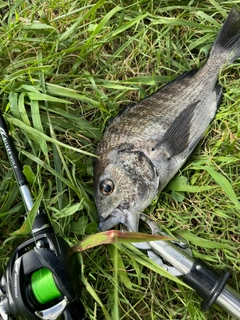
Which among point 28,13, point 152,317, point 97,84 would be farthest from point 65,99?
point 152,317

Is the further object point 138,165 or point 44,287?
point 138,165

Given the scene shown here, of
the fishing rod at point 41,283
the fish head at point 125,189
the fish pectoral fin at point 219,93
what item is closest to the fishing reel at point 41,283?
the fishing rod at point 41,283

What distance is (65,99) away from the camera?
3137 millimetres

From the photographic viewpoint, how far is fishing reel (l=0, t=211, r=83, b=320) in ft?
8.07

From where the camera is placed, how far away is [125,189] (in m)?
2.76

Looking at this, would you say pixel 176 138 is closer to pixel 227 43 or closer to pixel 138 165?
pixel 138 165

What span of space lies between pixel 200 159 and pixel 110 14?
1236 millimetres

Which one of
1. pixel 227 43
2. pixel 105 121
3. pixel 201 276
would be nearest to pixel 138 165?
pixel 105 121

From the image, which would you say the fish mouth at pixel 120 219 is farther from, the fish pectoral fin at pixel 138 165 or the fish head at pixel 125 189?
the fish pectoral fin at pixel 138 165

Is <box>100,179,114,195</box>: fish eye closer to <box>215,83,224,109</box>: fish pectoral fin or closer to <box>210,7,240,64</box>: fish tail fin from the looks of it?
<box>215,83,224,109</box>: fish pectoral fin

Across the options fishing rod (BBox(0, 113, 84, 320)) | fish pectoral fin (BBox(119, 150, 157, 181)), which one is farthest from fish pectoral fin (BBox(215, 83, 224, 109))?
fishing rod (BBox(0, 113, 84, 320))

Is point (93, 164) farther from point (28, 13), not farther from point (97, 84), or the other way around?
point (28, 13)

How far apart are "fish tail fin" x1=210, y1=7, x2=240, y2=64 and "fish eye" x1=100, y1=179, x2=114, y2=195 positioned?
1193 millimetres

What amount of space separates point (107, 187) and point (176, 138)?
0.57 meters
